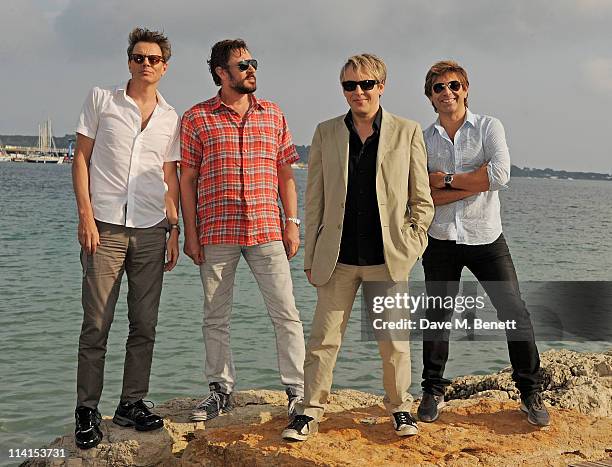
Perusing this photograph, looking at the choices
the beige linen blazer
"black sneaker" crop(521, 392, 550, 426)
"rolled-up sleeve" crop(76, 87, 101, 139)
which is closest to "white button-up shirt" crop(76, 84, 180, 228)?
"rolled-up sleeve" crop(76, 87, 101, 139)

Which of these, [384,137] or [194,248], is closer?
[384,137]

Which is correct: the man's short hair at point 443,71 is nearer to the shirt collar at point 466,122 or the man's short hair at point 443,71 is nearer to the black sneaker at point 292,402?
the shirt collar at point 466,122

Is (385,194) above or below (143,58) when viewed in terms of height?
below

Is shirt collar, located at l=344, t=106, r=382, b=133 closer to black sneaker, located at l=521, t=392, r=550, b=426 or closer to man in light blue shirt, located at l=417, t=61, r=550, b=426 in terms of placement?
man in light blue shirt, located at l=417, t=61, r=550, b=426

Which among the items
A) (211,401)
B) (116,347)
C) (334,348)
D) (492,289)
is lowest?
(116,347)

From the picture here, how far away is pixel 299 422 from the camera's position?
168 inches

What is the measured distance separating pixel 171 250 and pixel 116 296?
43 cm

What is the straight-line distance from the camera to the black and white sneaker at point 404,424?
4.25 metres

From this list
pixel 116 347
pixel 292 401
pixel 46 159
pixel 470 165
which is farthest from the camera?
pixel 46 159

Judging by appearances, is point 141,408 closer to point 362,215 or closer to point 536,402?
point 362,215

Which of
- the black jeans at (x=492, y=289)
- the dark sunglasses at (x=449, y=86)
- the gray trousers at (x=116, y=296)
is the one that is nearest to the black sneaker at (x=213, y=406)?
the gray trousers at (x=116, y=296)

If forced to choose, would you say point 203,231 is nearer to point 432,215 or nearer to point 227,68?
point 227,68

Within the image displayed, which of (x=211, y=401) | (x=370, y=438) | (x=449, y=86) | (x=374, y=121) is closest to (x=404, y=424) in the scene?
(x=370, y=438)

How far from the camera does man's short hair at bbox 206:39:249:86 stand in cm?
466
